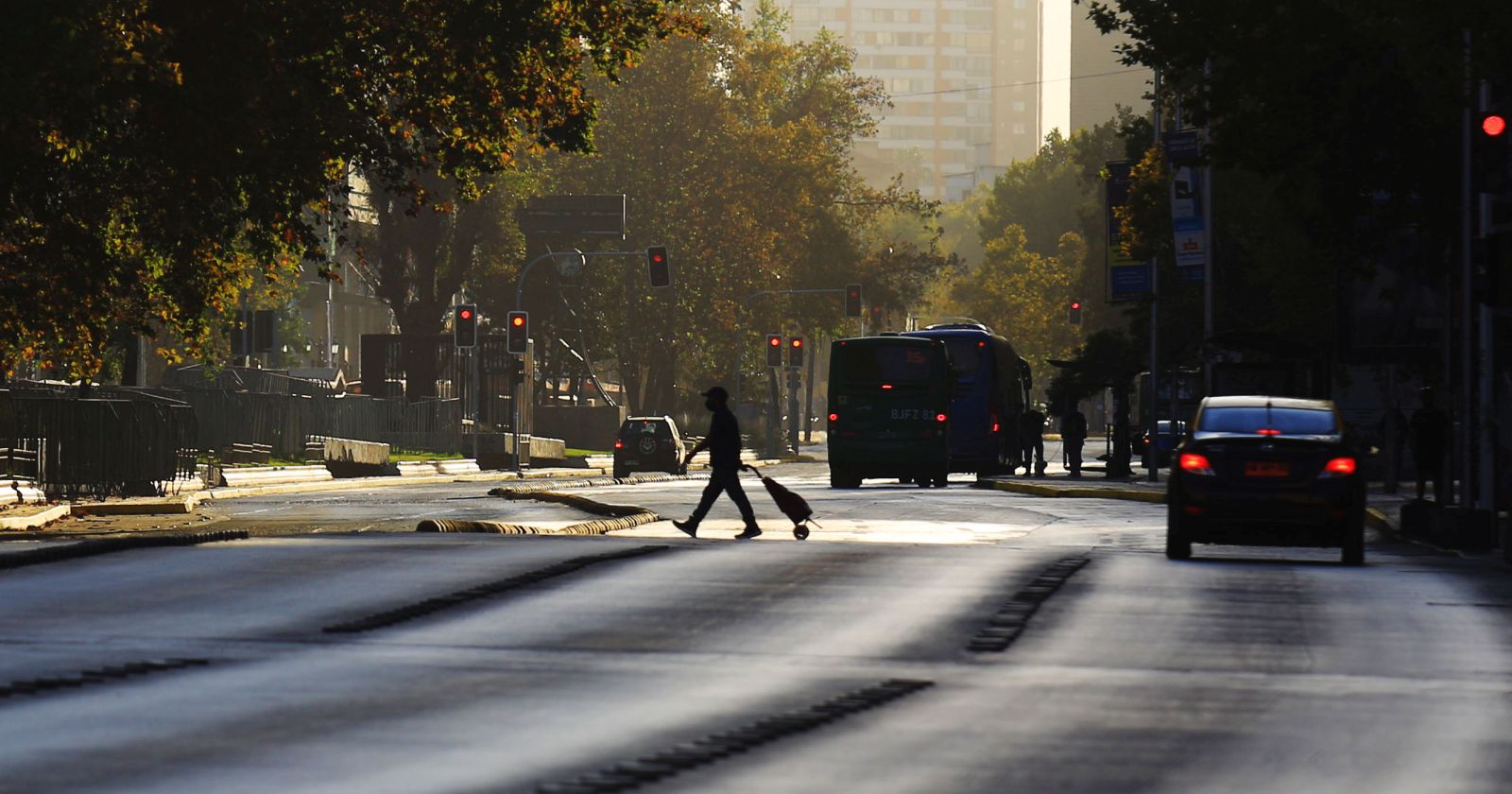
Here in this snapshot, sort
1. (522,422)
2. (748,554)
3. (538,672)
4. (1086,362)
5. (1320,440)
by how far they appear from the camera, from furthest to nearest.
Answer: (522,422) < (1086,362) < (1320,440) < (748,554) < (538,672)

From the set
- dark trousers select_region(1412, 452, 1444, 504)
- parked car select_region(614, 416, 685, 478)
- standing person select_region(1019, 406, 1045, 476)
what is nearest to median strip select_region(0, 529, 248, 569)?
dark trousers select_region(1412, 452, 1444, 504)

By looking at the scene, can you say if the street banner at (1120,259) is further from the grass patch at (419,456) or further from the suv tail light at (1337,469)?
the suv tail light at (1337,469)

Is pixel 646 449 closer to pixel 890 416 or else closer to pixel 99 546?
pixel 890 416

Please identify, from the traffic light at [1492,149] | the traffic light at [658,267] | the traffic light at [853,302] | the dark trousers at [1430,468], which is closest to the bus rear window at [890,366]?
the dark trousers at [1430,468]

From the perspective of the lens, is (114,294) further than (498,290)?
No

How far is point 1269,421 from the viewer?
67.5 ft

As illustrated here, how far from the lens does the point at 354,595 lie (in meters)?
14.8

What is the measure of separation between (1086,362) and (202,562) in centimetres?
3718

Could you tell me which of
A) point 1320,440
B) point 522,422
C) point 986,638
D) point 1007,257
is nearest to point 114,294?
point 1320,440

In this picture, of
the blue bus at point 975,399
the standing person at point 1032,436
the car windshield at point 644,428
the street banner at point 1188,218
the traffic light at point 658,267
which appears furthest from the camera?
the traffic light at point 658,267

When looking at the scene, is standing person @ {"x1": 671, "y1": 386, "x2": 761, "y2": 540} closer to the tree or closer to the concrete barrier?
the tree

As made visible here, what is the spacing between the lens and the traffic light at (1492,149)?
22375mm

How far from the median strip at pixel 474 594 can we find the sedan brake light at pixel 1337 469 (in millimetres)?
5882

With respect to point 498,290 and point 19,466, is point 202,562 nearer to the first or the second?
point 19,466
